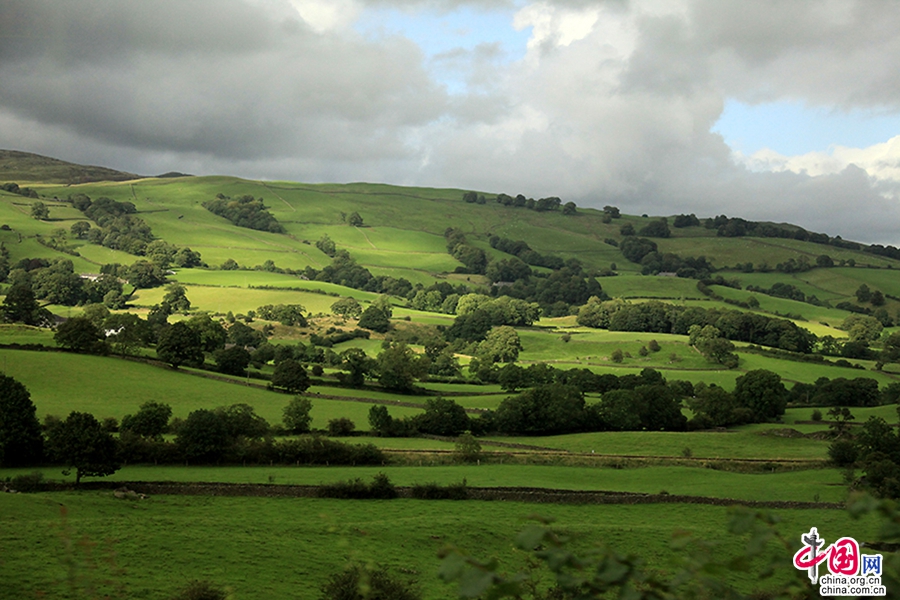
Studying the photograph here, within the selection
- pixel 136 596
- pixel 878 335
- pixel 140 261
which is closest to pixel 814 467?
pixel 136 596

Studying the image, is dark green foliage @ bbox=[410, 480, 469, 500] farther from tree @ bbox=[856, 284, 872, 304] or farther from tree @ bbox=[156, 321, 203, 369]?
tree @ bbox=[856, 284, 872, 304]

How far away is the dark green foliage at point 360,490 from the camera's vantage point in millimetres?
48906

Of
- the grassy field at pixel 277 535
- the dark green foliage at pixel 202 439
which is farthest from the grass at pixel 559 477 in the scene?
the grassy field at pixel 277 535

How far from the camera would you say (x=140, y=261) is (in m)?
175

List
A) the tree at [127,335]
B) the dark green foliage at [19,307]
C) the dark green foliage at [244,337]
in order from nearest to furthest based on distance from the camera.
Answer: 1. the tree at [127,335]
2. the dark green foliage at [19,307]
3. the dark green foliage at [244,337]

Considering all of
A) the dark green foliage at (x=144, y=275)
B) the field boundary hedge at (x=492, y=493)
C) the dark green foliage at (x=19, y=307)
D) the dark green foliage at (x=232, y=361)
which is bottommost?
the field boundary hedge at (x=492, y=493)

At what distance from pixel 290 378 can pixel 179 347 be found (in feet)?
51.8

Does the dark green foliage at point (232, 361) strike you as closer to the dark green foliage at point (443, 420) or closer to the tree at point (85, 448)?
the dark green foliage at point (443, 420)

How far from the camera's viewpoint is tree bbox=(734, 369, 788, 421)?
88750 mm

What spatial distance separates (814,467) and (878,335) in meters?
99.1

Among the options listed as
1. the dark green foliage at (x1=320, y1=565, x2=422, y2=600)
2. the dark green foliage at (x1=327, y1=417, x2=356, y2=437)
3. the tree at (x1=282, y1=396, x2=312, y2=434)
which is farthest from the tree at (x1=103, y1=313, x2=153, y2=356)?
the dark green foliage at (x1=320, y1=565, x2=422, y2=600)

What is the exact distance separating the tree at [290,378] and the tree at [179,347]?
39.8 ft

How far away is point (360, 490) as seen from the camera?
49344mm

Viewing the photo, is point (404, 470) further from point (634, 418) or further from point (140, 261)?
point (140, 261)
